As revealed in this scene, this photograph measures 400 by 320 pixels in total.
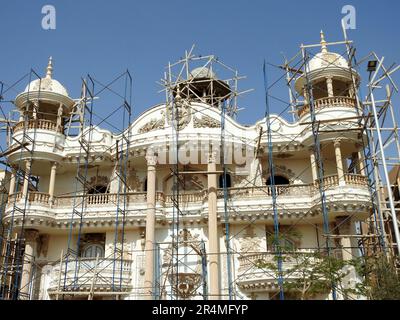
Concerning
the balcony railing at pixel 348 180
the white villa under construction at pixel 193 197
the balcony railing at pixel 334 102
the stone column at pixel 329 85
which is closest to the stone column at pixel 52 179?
the white villa under construction at pixel 193 197

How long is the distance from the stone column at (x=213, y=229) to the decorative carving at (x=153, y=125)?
316cm

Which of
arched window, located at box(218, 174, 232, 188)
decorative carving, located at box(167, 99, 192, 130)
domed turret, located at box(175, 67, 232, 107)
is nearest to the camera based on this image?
decorative carving, located at box(167, 99, 192, 130)

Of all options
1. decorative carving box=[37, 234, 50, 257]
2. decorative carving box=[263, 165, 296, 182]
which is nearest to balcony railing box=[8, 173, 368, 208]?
decorative carving box=[37, 234, 50, 257]

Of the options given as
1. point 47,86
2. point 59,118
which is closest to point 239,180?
point 59,118

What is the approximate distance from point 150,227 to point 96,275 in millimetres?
3109

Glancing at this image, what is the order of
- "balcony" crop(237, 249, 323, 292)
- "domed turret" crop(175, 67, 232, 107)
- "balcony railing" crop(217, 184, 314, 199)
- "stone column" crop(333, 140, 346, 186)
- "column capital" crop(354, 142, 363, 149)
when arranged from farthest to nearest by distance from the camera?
1. "domed turret" crop(175, 67, 232, 107)
2. "column capital" crop(354, 142, 363, 149)
3. "balcony railing" crop(217, 184, 314, 199)
4. "stone column" crop(333, 140, 346, 186)
5. "balcony" crop(237, 249, 323, 292)

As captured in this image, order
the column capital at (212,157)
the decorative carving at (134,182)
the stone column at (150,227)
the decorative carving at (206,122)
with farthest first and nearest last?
the decorative carving at (134,182) < the decorative carving at (206,122) < the column capital at (212,157) < the stone column at (150,227)

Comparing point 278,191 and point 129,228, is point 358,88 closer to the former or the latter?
point 278,191

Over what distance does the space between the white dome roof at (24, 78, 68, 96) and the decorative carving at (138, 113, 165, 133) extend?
5.23 metres

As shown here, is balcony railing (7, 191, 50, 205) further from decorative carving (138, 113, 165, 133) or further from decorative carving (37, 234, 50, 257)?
decorative carving (138, 113, 165, 133)

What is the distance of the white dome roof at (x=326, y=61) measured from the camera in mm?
23578

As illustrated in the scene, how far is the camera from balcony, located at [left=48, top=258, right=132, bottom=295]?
21.1 m

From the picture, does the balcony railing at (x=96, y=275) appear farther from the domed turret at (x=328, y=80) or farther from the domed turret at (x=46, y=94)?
the domed turret at (x=328, y=80)
